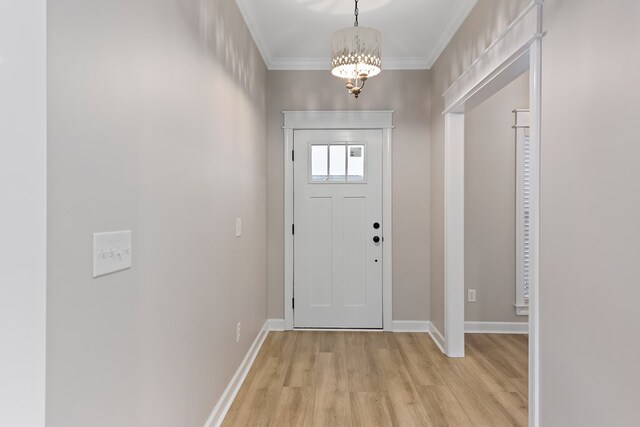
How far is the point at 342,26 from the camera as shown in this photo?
3.02 metres

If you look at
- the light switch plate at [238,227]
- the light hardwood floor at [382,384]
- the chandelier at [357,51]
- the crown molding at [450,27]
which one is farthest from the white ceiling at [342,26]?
the light hardwood floor at [382,384]

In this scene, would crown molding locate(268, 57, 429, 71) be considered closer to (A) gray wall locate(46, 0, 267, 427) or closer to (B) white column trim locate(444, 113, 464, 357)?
(B) white column trim locate(444, 113, 464, 357)

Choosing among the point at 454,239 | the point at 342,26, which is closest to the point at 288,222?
the point at 454,239

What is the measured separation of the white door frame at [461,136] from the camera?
1.78m

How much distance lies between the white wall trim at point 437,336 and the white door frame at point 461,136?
13 centimetres

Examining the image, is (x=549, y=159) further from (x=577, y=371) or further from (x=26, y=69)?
(x=26, y=69)

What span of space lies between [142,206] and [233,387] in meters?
1.60

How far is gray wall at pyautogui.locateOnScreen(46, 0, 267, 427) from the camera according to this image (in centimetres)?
92

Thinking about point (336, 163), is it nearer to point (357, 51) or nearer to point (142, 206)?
point (357, 51)

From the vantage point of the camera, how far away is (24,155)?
798 mm

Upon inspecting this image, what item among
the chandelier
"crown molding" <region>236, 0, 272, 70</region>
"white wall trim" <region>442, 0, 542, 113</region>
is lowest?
"white wall trim" <region>442, 0, 542, 113</region>

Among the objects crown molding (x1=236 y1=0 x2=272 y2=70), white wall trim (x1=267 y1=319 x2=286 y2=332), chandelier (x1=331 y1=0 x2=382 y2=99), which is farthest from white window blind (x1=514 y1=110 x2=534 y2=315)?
crown molding (x1=236 y1=0 x2=272 y2=70)

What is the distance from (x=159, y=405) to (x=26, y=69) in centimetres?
120

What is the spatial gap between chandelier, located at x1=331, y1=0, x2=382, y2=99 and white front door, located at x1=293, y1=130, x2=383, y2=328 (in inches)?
49.6
